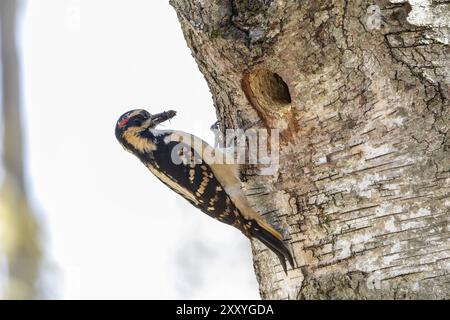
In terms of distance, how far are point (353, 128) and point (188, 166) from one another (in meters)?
1.44

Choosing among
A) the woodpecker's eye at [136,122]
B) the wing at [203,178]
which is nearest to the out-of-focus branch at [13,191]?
the woodpecker's eye at [136,122]

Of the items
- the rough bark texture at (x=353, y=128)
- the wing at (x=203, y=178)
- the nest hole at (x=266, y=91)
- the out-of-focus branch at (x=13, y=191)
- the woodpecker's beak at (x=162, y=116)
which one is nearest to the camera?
the rough bark texture at (x=353, y=128)

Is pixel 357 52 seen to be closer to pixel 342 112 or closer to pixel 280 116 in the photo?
pixel 342 112

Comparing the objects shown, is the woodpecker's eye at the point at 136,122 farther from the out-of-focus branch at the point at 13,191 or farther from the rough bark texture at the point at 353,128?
the out-of-focus branch at the point at 13,191

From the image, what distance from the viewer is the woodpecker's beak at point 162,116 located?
448cm

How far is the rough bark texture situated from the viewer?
289 centimetres

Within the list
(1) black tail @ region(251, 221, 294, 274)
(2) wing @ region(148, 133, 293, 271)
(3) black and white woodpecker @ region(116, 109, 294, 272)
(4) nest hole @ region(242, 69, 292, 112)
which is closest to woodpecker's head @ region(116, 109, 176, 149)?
(3) black and white woodpecker @ region(116, 109, 294, 272)

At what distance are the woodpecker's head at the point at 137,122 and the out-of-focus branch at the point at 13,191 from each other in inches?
93.8

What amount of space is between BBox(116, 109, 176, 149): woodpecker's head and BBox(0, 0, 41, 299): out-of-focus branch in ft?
7.82

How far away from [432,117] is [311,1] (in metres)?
0.73

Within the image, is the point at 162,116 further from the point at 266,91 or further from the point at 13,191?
the point at 13,191

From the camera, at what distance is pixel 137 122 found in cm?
449

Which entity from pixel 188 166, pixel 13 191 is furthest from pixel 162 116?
pixel 13 191
